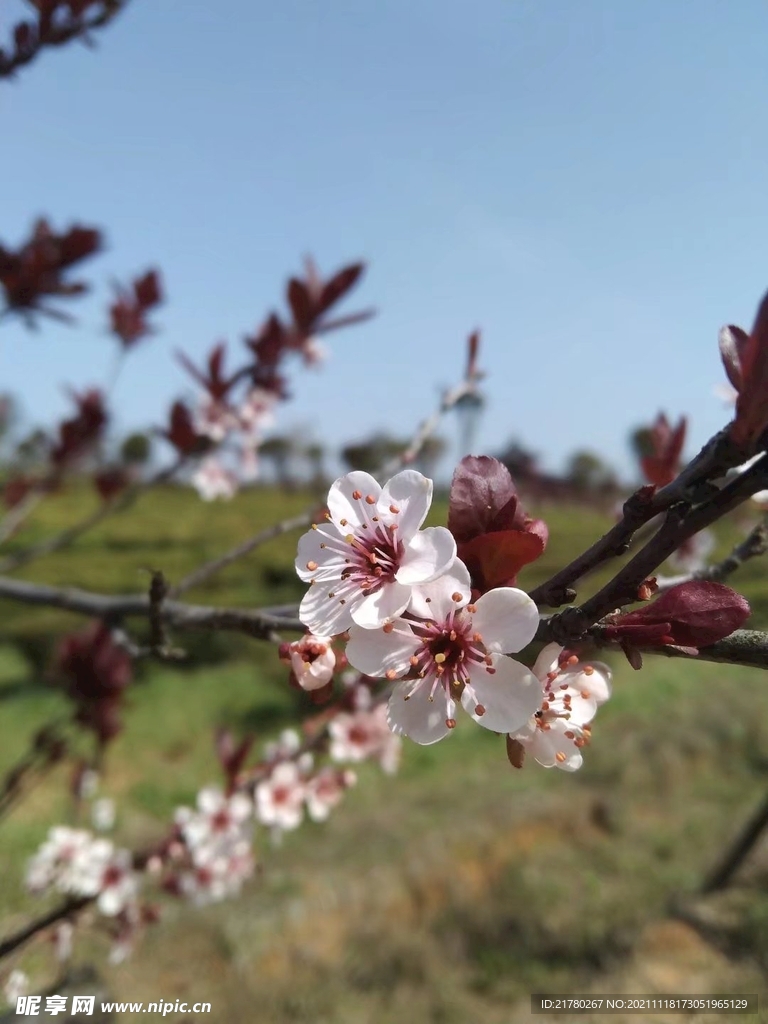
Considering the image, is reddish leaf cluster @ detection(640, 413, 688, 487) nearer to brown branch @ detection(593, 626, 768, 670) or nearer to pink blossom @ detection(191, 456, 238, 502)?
brown branch @ detection(593, 626, 768, 670)

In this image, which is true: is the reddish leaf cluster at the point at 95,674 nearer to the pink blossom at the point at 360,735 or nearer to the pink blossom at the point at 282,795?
the pink blossom at the point at 282,795

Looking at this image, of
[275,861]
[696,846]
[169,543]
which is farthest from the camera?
[169,543]

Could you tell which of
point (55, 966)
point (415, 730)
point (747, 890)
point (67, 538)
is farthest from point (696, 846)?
point (415, 730)

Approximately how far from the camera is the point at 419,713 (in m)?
0.52

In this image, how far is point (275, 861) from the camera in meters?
3.33

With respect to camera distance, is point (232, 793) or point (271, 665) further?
point (271, 665)

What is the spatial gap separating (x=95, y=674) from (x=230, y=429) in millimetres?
724

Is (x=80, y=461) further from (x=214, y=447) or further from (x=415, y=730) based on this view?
(x=415, y=730)

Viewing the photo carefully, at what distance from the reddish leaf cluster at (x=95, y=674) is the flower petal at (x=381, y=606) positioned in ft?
4.68

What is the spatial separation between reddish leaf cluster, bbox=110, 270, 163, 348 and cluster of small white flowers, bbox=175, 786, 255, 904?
1375 mm

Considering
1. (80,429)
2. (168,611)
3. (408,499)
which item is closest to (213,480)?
(80,429)

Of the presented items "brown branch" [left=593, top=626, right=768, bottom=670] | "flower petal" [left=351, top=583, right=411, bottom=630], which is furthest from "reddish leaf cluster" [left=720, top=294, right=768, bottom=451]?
Result: "flower petal" [left=351, top=583, right=411, bottom=630]

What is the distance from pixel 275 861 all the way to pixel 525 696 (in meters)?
3.27

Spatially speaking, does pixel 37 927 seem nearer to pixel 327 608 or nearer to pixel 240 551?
pixel 240 551
